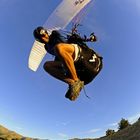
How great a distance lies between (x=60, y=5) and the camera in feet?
41.1

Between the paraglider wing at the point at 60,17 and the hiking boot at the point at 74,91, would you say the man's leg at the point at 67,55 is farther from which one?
the paraglider wing at the point at 60,17

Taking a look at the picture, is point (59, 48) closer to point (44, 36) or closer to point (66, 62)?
point (66, 62)

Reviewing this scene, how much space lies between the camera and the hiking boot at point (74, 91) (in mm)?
8344

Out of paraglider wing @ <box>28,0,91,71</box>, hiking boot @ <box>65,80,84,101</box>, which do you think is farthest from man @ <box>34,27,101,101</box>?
paraglider wing @ <box>28,0,91,71</box>

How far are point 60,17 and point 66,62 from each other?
407cm

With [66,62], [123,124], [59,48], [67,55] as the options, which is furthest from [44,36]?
[123,124]

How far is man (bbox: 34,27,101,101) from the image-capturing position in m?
8.39

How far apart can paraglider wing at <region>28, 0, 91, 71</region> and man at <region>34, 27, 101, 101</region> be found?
276 centimetres

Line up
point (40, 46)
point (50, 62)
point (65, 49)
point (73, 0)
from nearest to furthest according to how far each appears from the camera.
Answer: point (65, 49)
point (50, 62)
point (73, 0)
point (40, 46)

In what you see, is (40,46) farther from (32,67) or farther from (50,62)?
(50,62)

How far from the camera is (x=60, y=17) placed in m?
12.1

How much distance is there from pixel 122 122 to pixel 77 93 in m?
65.2

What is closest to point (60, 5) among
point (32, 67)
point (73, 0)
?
point (73, 0)

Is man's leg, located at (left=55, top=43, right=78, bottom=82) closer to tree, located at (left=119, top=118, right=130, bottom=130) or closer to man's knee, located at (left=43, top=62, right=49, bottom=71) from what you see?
man's knee, located at (left=43, top=62, right=49, bottom=71)
